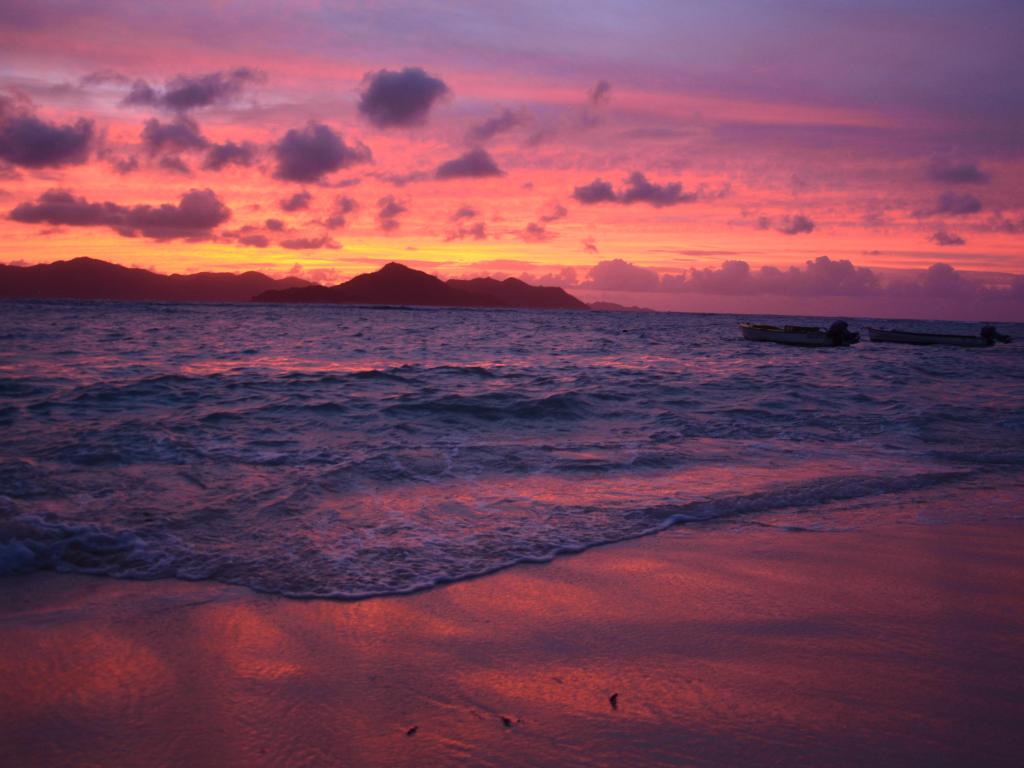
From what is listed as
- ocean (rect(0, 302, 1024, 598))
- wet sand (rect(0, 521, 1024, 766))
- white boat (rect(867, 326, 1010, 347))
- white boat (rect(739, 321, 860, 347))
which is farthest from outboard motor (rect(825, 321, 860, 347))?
wet sand (rect(0, 521, 1024, 766))

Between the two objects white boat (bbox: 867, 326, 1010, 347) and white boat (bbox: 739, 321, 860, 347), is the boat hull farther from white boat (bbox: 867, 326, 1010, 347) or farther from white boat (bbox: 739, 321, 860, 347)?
white boat (bbox: 739, 321, 860, 347)

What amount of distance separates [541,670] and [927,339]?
5070 centimetres

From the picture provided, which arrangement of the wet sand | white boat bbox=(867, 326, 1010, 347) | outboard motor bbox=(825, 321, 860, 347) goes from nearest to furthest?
1. the wet sand
2. outboard motor bbox=(825, 321, 860, 347)
3. white boat bbox=(867, 326, 1010, 347)

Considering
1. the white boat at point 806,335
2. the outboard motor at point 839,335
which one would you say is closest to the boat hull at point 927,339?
the white boat at point 806,335

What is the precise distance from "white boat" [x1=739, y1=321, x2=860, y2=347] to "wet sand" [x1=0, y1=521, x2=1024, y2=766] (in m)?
37.9

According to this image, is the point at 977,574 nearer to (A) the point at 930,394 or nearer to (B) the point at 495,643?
(B) the point at 495,643

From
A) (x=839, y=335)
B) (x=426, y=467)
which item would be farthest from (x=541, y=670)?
(x=839, y=335)

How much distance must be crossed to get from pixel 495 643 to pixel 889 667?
2.03 m

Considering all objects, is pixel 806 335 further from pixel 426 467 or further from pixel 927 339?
pixel 426 467

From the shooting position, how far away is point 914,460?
9625mm

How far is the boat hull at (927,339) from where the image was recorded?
45.6 m

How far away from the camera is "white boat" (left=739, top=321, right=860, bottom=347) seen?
39.7 meters

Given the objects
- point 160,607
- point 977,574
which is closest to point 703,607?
point 977,574

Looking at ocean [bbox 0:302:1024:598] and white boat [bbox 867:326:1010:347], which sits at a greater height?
white boat [bbox 867:326:1010:347]
